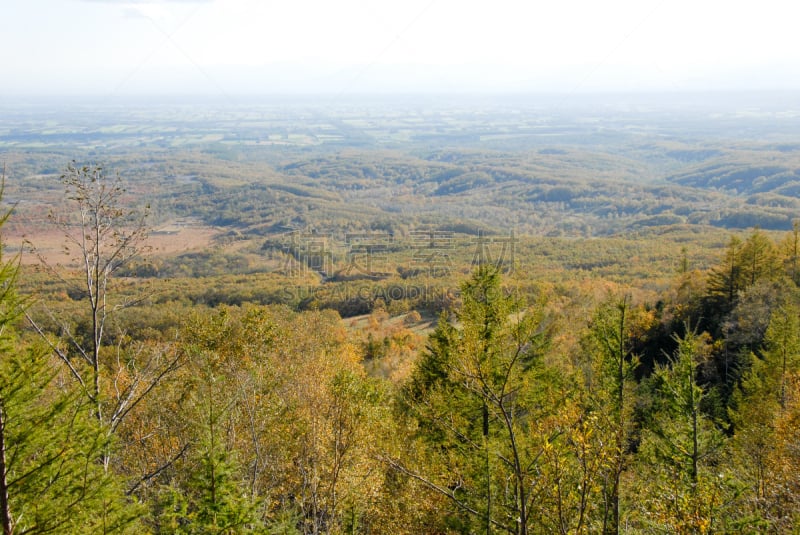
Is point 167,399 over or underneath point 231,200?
over

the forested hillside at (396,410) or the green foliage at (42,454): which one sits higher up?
the green foliage at (42,454)

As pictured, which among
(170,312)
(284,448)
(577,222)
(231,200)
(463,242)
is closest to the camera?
(284,448)

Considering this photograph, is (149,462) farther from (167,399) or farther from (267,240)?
(267,240)

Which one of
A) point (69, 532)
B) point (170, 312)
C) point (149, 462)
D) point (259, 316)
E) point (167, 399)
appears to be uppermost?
point (69, 532)

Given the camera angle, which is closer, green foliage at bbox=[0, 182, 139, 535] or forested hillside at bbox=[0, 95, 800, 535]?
green foliage at bbox=[0, 182, 139, 535]

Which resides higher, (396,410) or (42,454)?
(42,454)

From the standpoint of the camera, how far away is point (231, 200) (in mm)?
192250

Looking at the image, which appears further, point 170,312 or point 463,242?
point 463,242

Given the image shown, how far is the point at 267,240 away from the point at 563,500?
144994 mm

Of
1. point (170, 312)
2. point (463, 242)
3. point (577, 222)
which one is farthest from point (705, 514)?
point (577, 222)

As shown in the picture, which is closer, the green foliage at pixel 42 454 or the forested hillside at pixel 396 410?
the green foliage at pixel 42 454

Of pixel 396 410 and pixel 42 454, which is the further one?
pixel 396 410

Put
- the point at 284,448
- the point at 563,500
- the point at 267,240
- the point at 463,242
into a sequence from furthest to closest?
the point at 267,240, the point at 463,242, the point at 284,448, the point at 563,500

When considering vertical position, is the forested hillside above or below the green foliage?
below
